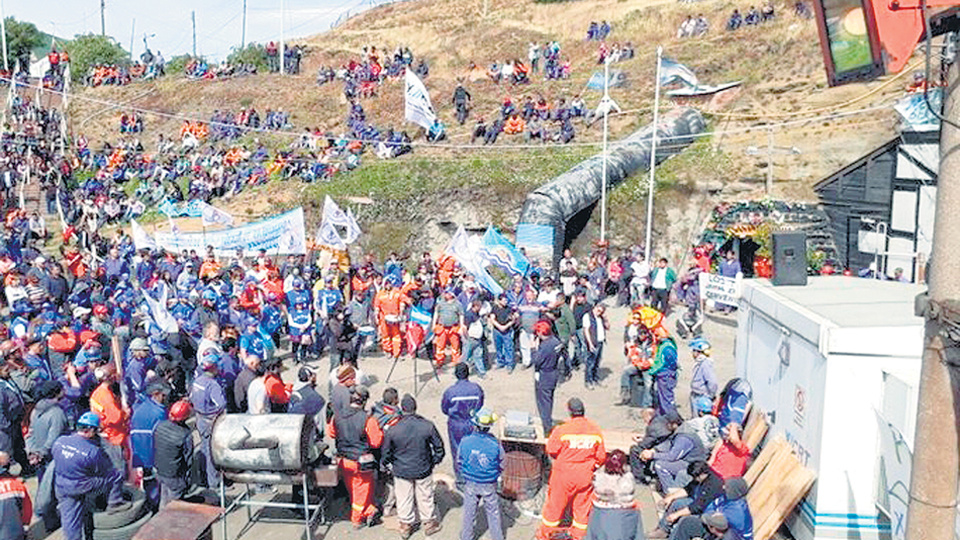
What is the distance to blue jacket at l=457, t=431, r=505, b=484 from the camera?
837cm

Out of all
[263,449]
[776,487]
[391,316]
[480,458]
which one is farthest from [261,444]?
[391,316]

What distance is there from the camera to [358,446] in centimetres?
906

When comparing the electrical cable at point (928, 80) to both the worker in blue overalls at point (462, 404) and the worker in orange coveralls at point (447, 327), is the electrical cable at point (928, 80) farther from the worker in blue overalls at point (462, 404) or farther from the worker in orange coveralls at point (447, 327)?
the worker in orange coveralls at point (447, 327)

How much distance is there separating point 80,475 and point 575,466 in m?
4.80

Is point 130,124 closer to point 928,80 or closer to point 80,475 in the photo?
point 80,475

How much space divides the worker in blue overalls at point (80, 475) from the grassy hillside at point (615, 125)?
62.9 feet

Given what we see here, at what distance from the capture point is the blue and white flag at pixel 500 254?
1603 cm

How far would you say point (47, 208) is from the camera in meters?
30.6

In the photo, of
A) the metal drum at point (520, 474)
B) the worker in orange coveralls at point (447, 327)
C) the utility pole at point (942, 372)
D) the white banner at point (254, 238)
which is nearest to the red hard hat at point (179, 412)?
the metal drum at point (520, 474)

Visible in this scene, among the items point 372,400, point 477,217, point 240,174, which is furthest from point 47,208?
point 372,400

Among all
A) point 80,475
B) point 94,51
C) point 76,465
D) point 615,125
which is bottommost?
point 80,475

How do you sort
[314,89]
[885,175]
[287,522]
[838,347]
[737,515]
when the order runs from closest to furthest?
[737,515], [838,347], [287,522], [885,175], [314,89]

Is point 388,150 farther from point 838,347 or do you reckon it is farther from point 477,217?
point 838,347

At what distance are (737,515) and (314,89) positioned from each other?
37919 millimetres
